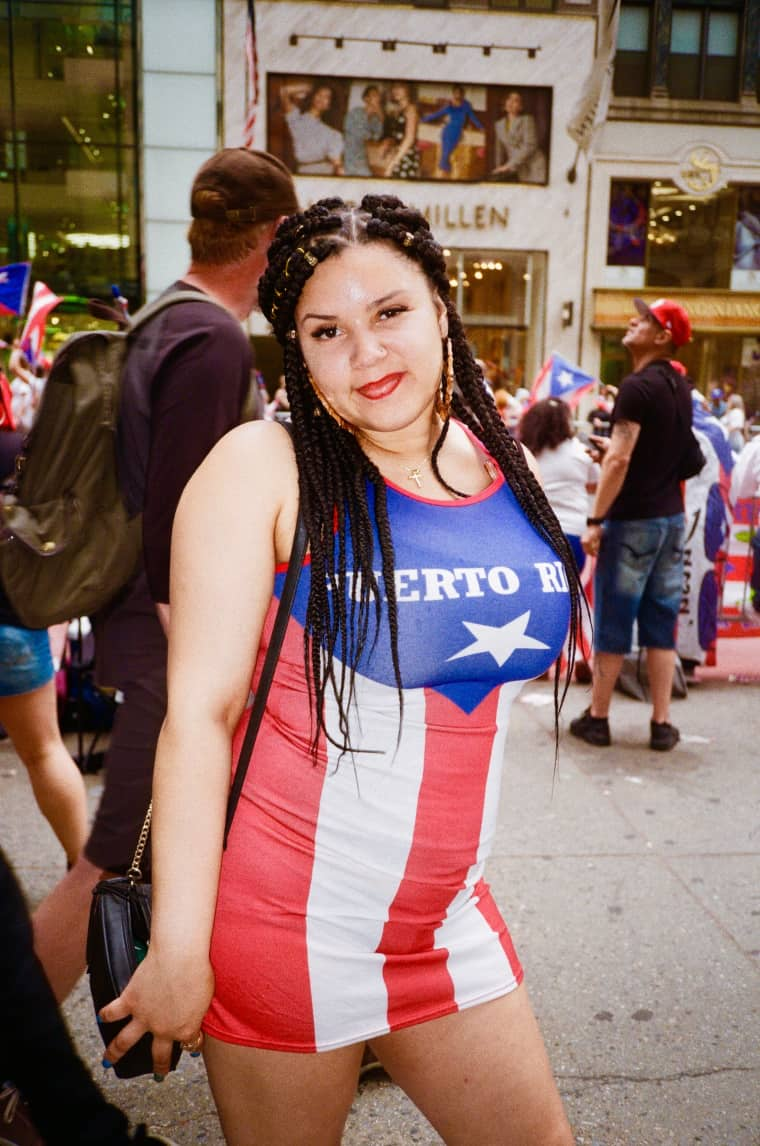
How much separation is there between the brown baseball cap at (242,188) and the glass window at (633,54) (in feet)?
68.7

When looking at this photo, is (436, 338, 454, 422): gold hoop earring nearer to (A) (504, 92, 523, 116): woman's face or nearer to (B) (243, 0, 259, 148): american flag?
(B) (243, 0, 259, 148): american flag

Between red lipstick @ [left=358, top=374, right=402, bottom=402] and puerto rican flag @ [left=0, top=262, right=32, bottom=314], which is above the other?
puerto rican flag @ [left=0, top=262, right=32, bottom=314]

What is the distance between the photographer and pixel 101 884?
148 cm

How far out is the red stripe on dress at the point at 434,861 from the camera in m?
1.42

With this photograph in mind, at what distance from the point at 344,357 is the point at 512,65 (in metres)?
22.6

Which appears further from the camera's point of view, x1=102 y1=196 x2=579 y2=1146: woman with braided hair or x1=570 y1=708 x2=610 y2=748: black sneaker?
x1=570 y1=708 x2=610 y2=748: black sneaker

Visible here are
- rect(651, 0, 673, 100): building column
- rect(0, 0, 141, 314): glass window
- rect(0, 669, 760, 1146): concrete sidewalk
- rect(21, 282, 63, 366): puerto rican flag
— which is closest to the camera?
rect(0, 669, 760, 1146): concrete sidewalk

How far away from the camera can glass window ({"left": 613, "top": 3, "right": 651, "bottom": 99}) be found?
66.7 feet

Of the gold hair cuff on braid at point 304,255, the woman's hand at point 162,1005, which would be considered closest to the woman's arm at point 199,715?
the woman's hand at point 162,1005

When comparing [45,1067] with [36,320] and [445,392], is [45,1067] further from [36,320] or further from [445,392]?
[36,320]

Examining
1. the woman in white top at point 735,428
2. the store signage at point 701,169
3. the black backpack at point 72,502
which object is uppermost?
the store signage at point 701,169

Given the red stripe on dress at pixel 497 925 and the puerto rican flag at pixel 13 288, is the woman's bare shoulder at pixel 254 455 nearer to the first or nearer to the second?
the red stripe on dress at pixel 497 925

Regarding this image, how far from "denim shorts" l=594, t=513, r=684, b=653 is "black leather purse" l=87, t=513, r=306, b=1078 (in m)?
3.74

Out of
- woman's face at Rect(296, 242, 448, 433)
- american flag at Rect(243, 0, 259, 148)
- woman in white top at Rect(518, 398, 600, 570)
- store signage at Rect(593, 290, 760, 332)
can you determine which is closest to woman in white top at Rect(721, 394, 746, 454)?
store signage at Rect(593, 290, 760, 332)
